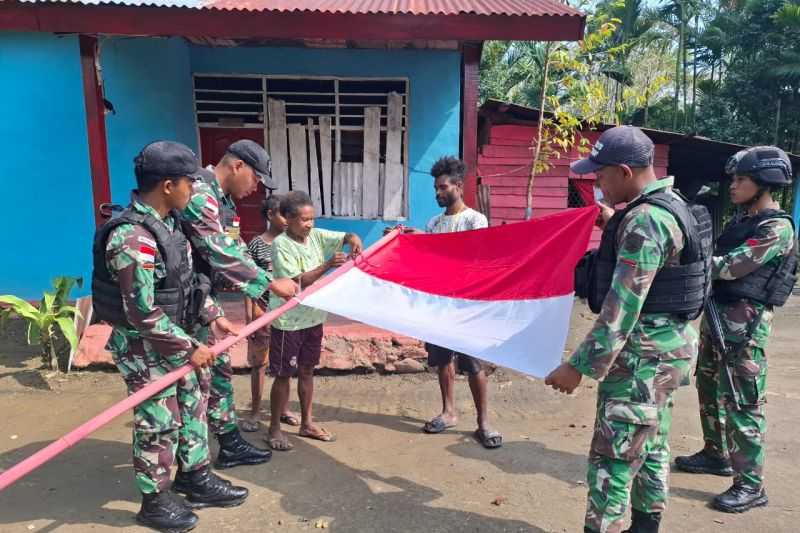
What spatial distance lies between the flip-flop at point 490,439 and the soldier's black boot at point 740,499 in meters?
1.23

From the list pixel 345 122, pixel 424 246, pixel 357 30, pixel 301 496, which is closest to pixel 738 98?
pixel 345 122

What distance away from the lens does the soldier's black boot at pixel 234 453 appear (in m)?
3.46

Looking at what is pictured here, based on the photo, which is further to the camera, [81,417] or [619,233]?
[81,417]

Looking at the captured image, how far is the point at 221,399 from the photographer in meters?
3.43

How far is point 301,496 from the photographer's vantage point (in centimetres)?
316

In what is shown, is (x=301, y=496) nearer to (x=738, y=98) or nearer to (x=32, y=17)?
(x=32, y=17)

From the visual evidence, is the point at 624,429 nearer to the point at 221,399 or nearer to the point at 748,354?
the point at 748,354

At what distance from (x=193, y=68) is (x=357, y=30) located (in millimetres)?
2720

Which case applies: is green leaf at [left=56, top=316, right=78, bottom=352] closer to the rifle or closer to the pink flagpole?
the pink flagpole

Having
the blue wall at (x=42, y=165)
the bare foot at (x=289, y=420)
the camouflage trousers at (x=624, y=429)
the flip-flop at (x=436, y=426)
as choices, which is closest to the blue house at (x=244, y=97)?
the blue wall at (x=42, y=165)

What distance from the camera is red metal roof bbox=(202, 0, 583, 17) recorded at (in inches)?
213

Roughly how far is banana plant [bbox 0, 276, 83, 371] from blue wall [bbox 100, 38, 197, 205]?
181 centimetres

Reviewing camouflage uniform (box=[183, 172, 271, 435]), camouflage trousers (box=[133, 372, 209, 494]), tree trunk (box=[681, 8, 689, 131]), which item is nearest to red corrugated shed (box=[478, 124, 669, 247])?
camouflage uniform (box=[183, 172, 271, 435])

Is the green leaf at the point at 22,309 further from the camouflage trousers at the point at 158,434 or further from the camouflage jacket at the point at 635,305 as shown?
the camouflage jacket at the point at 635,305
